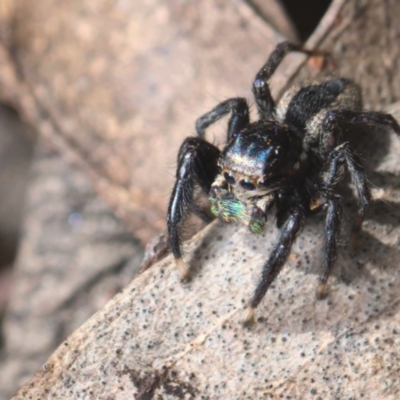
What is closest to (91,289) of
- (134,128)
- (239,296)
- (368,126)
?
(134,128)

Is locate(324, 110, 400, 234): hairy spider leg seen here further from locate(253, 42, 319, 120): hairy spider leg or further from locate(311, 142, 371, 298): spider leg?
locate(253, 42, 319, 120): hairy spider leg

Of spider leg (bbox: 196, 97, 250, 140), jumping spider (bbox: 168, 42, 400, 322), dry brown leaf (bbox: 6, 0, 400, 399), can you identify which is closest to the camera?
dry brown leaf (bbox: 6, 0, 400, 399)

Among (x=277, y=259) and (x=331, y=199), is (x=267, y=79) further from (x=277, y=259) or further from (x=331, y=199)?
(x=277, y=259)

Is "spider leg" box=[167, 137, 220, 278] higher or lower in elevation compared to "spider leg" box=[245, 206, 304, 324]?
higher

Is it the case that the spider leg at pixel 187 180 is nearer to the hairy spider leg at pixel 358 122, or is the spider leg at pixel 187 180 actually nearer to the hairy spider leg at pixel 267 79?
the hairy spider leg at pixel 267 79

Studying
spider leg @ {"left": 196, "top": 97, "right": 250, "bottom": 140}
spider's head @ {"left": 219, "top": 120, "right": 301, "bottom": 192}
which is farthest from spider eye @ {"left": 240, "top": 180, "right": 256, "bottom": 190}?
spider leg @ {"left": 196, "top": 97, "right": 250, "bottom": 140}

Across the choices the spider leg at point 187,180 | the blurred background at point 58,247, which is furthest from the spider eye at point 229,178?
the blurred background at point 58,247

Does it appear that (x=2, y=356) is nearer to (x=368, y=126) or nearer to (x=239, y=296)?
(x=239, y=296)
